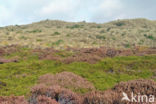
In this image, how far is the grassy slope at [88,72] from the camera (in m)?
11.3

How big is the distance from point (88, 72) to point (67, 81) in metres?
3.25

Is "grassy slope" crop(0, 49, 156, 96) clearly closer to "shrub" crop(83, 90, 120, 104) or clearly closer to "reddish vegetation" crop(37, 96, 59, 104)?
"reddish vegetation" crop(37, 96, 59, 104)

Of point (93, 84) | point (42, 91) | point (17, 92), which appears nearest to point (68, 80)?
point (93, 84)

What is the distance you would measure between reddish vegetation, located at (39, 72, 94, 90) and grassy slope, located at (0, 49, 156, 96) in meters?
0.49

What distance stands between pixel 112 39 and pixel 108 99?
147ft

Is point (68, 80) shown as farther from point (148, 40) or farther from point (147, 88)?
point (148, 40)

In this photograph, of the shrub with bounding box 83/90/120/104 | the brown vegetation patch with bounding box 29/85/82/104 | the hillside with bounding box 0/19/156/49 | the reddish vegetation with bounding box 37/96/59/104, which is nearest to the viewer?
the shrub with bounding box 83/90/120/104

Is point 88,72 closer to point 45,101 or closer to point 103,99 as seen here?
point 45,101

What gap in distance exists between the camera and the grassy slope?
11.3m

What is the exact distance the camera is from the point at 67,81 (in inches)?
432

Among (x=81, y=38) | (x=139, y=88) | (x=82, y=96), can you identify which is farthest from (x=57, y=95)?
(x=81, y=38)

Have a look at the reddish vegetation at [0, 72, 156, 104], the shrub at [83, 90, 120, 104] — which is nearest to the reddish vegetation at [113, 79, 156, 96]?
the reddish vegetation at [0, 72, 156, 104]

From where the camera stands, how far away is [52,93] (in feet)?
23.6

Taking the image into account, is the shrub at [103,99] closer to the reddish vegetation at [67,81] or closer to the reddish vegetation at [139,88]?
the reddish vegetation at [139,88]
